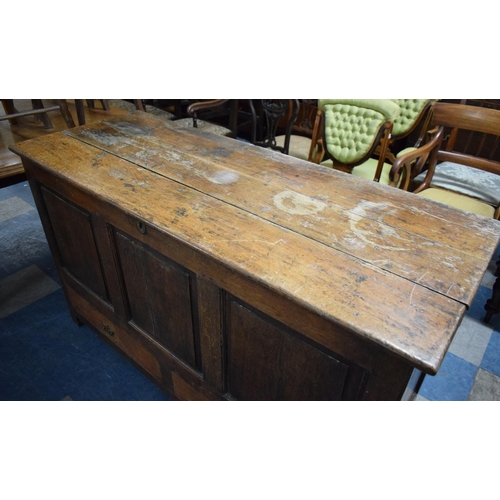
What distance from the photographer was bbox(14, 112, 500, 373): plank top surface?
0.74 m

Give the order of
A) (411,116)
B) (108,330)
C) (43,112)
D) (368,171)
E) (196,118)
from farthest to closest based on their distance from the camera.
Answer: (411,116), (196,118), (368,171), (43,112), (108,330)

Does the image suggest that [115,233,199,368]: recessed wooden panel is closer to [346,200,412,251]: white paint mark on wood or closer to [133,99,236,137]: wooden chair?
[346,200,412,251]: white paint mark on wood

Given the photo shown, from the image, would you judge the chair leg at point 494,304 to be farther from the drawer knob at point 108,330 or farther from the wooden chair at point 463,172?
the drawer knob at point 108,330

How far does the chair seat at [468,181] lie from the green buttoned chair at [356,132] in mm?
272

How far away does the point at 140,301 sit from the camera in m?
1.29

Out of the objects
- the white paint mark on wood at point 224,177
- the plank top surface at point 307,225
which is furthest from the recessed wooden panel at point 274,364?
the white paint mark on wood at point 224,177

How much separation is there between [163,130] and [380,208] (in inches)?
38.0

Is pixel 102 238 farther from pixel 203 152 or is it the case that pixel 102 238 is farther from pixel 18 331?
pixel 18 331

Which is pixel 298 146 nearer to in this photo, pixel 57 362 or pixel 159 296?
pixel 159 296

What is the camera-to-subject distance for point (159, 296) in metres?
1.17

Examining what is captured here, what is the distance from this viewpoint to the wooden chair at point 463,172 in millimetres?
1913

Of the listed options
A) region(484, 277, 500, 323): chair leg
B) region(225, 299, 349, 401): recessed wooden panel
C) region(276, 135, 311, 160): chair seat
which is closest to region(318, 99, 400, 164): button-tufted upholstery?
region(276, 135, 311, 160): chair seat

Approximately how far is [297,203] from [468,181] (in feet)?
5.17

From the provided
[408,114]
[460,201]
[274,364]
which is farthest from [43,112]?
[408,114]
